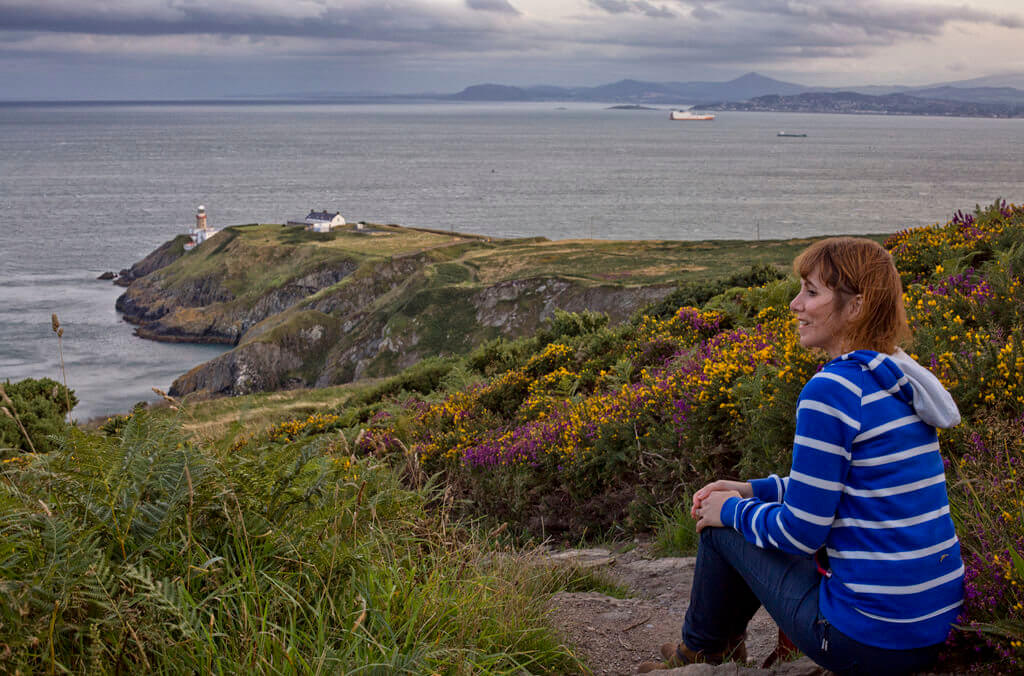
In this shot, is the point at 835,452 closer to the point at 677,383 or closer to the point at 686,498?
the point at 686,498

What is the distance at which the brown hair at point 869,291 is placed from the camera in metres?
3.33

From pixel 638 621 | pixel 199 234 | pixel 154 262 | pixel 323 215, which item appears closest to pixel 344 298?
pixel 323 215

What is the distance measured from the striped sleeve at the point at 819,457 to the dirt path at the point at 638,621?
0.88 m

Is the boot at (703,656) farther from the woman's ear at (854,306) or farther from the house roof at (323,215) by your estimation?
the house roof at (323,215)

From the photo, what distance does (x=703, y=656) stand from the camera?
3.98 metres

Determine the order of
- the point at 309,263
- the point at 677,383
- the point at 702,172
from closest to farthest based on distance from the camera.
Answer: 1. the point at 677,383
2. the point at 309,263
3. the point at 702,172

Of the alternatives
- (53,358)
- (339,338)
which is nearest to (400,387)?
(339,338)

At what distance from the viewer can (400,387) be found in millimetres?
20594

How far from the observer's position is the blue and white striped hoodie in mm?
3088

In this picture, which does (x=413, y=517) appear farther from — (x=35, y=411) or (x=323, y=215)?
(x=323, y=215)

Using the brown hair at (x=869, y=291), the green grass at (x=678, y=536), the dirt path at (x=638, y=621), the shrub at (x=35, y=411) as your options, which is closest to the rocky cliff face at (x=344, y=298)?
the shrub at (x=35, y=411)

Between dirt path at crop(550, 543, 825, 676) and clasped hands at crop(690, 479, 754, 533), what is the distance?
68 centimetres

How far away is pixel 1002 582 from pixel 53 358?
71422mm

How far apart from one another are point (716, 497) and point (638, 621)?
57.9 inches
